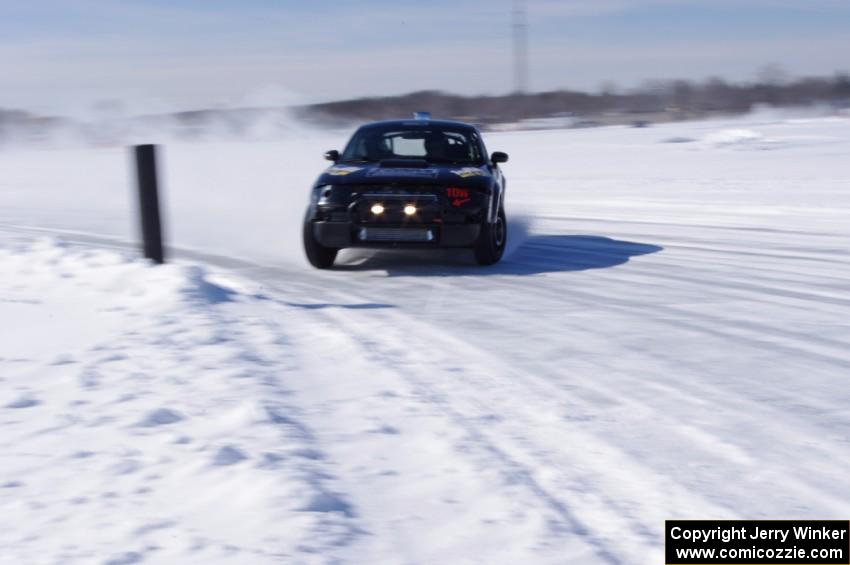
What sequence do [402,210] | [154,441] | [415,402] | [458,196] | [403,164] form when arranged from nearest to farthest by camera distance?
[154,441]
[415,402]
[402,210]
[458,196]
[403,164]

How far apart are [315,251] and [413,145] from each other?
1.69 meters

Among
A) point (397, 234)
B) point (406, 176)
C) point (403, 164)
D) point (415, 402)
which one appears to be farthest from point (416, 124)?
point (415, 402)

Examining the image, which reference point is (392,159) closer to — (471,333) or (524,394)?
(471,333)

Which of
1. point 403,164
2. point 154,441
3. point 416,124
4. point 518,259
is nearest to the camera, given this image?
point 154,441

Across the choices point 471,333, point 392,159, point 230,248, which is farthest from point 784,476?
point 230,248

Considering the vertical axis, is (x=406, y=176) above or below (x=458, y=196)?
above

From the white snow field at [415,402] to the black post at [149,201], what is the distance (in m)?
0.23

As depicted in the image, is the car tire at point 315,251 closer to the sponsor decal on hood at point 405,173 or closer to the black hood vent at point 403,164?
the sponsor decal on hood at point 405,173

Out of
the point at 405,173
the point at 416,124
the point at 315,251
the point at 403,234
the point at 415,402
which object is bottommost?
the point at 415,402

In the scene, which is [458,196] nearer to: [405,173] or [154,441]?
[405,173]

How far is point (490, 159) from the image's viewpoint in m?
10.6

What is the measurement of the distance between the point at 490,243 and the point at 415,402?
4687 mm

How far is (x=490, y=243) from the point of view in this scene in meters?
9.18

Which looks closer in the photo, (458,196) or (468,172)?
(458,196)
